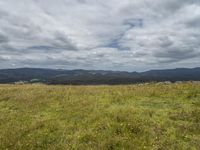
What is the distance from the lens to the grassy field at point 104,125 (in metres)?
10.9

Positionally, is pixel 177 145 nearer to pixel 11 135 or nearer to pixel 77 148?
pixel 77 148

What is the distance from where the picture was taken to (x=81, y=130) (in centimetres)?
1263

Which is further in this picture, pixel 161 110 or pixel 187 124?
pixel 161 110

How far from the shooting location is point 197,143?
10.6 meters

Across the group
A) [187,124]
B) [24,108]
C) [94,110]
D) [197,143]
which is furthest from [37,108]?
[197,143]

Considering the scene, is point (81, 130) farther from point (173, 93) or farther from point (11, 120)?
point (173, 93)

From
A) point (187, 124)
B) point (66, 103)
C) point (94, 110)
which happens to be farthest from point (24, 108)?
point (187, 124)

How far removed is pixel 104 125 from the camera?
42.4ft

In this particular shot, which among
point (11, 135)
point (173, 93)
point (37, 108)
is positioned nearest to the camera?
point (11, 135)

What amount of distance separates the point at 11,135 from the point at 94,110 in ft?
18.6

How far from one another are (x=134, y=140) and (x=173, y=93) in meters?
10.9

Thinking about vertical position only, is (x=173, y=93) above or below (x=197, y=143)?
above

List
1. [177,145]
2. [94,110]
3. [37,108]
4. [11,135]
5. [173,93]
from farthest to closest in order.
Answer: [173,93] < [37,108] < [94,110] < [11,135] < [177,145]

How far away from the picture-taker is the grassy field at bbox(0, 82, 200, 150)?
10.9m
